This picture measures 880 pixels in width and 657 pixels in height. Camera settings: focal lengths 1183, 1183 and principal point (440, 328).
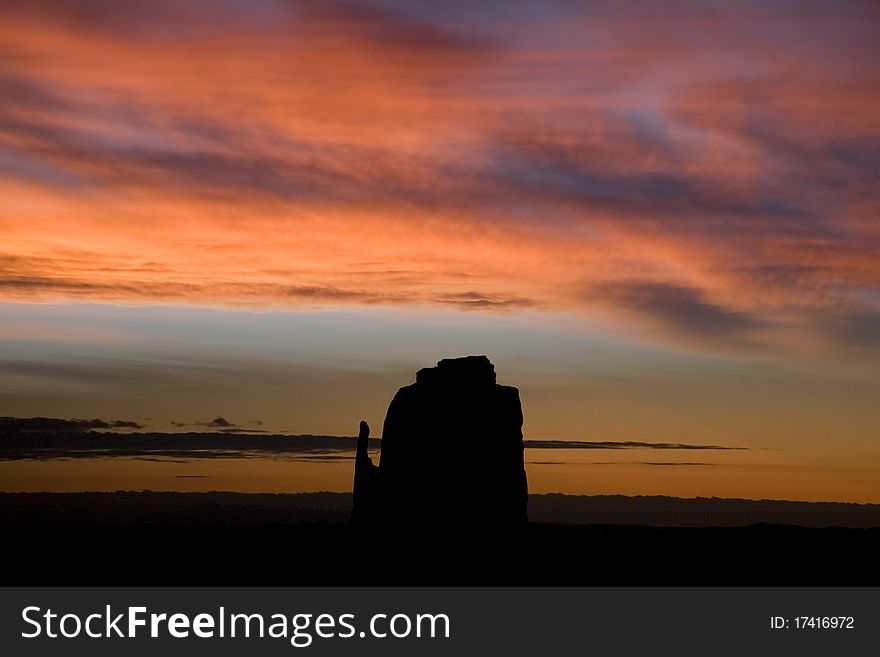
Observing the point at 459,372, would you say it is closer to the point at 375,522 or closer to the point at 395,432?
the point at 395,432

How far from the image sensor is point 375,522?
69.2m

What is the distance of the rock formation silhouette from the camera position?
66875 mm

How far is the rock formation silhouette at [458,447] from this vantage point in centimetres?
6688

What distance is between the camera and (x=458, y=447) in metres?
66.8

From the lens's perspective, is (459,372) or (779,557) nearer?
(459,372)
